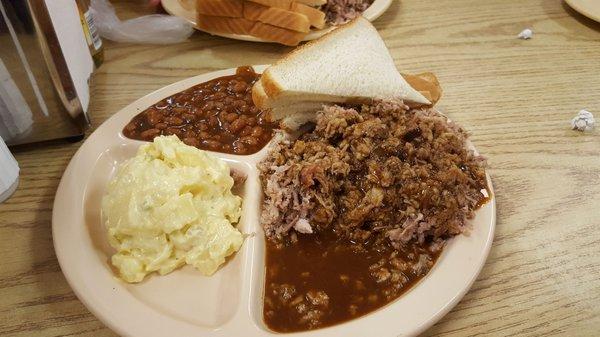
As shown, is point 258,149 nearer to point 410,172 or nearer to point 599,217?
point 410,172

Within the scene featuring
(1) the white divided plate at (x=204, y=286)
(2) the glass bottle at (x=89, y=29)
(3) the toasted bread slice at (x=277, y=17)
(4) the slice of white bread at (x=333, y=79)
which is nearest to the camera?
(1) the white divided plate at (x=204, y=286)

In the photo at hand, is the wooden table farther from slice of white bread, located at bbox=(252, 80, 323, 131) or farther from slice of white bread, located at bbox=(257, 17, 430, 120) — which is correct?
slice of white bread, located at bbox=(252, 80, 323, 131)

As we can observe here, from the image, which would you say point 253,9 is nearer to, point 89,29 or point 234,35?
point 234,35

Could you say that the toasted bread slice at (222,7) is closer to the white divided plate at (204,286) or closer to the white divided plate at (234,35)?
the white divided plate at (234,35)

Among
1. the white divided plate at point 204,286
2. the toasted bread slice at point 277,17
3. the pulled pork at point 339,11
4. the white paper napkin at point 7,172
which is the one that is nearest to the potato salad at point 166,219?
the white divided plate at point 204,286

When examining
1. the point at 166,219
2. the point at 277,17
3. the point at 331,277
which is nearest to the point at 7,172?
the point at 166,219

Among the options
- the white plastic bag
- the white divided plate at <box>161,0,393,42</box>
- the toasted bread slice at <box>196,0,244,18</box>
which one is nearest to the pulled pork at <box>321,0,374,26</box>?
the white divided plate at <box>161,0,393,42</box>
